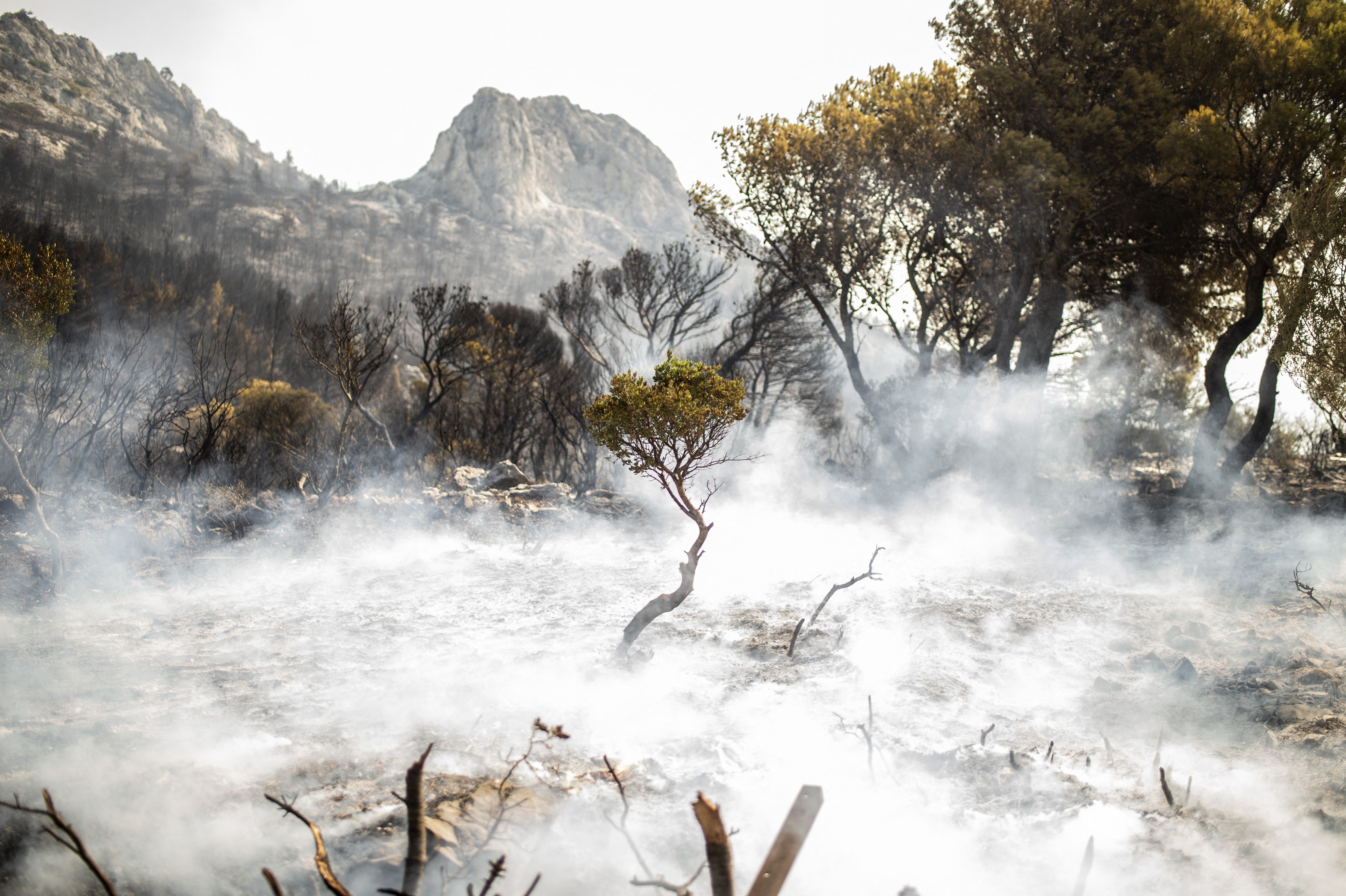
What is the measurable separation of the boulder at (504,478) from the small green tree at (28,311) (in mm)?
5518

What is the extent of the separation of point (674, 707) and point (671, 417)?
2.04 m

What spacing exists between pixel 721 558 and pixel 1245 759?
5.69m

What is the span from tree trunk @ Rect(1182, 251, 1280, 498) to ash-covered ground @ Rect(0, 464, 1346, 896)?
4.07 ft

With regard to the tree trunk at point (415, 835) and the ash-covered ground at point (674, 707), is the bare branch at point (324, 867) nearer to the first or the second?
the tree trunk at point (415, 835)

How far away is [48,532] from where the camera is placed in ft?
21.4

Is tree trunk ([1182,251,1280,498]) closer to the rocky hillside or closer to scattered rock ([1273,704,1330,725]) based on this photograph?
scattered rock ([1273,704,1330,725])

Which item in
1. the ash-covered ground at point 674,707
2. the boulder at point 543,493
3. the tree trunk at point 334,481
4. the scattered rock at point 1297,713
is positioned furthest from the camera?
the boulder at point 543,493

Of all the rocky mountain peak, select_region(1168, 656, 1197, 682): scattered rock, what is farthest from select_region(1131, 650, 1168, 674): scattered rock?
the rocky mountain peak

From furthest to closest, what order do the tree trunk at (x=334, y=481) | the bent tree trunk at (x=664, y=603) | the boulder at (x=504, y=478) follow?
the boulder at (x=504, y=478), the tree trunk at (x=334, y=481), the bent tree trunk at (x=664, y=603)

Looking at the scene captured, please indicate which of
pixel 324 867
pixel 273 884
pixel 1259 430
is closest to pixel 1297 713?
pixel 324 867

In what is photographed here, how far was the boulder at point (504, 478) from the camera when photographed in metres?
11.4

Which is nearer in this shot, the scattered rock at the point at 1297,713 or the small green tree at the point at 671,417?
the scattered rock at the point at 1297,713

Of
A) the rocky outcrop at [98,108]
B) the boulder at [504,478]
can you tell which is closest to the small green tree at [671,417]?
the boulder at [504,478]

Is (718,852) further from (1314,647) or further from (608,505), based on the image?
(608,505)
